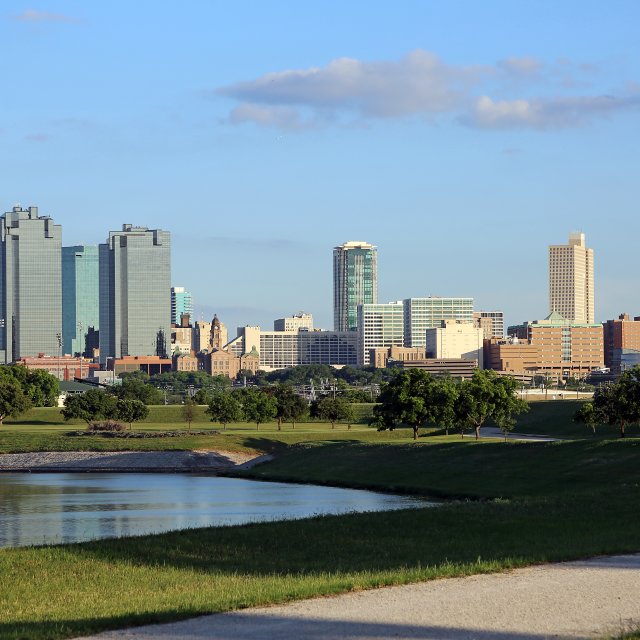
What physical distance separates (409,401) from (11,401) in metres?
48.5

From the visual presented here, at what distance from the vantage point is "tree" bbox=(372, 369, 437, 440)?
92.8 m

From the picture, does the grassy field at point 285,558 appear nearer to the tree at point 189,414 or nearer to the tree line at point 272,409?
the tree line at point 272,409

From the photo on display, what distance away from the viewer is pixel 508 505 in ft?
115

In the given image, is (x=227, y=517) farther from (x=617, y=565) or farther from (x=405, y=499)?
(x=617, y=565)

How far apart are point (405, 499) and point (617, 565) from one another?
38443mm

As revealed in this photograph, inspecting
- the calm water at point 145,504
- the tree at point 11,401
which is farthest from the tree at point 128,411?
the calm water at point 145,504

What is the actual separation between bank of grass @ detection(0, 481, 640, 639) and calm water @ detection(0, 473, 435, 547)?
46.6 feet

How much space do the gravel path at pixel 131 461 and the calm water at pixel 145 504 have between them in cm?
672

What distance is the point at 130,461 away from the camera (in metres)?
94.1

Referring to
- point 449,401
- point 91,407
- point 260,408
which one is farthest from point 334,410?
point 449,401

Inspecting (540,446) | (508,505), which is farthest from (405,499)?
(508,505)

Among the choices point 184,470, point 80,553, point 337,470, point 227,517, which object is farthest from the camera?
point 184,470

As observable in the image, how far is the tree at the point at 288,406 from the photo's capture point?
121 meters

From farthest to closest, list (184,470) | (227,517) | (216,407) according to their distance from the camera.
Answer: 1. (216,407)
2. (184,470)
3. (227,517)
